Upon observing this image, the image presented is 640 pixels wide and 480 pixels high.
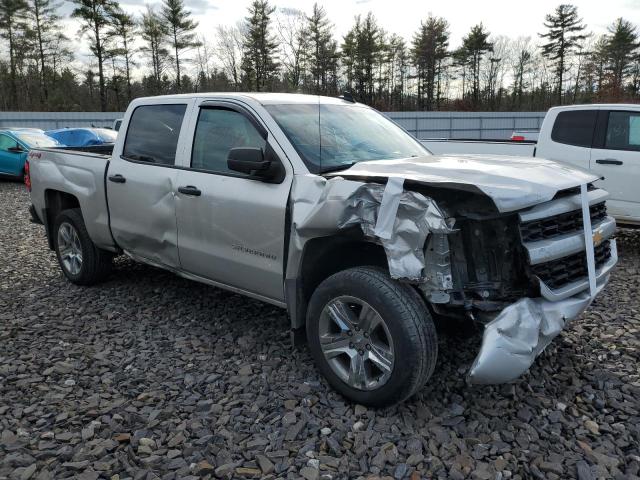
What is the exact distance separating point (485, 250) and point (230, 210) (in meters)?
1.77

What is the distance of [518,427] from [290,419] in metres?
1.30

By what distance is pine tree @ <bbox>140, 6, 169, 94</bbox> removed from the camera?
133ft

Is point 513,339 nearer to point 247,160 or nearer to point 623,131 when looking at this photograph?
point 247,160

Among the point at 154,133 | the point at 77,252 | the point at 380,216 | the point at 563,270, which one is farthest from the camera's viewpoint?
the point at 77,252

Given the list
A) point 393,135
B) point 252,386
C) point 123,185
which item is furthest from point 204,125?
point 252,386

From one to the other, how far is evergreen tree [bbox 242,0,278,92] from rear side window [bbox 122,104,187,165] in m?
35.6

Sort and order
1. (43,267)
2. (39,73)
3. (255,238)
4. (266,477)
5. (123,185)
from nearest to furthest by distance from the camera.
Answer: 1. (266,477)
2. (255,238)
3. (123,185)
4. (43,267)
5. (39,73)

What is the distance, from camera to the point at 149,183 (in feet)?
14.9

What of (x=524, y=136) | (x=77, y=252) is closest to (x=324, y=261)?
(x=77, y=252)

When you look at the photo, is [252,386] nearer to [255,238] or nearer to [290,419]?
[290,419]

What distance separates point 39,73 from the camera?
39750 millimetres

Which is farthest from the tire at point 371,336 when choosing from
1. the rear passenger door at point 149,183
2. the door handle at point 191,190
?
the rear passenger door at point 149,183

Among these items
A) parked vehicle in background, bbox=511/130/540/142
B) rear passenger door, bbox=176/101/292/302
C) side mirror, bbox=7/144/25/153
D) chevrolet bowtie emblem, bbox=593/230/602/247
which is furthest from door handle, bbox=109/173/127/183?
side mirror, bbox=7/144/25/153

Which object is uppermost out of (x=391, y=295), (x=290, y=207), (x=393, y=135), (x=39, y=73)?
(x=39, y=73)
